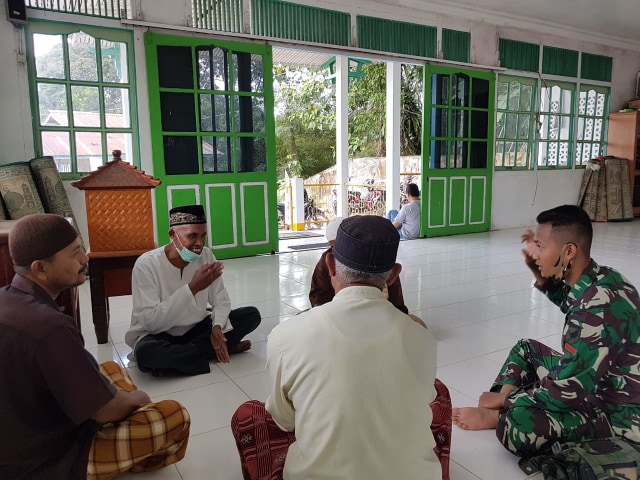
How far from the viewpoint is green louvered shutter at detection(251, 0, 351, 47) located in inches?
223

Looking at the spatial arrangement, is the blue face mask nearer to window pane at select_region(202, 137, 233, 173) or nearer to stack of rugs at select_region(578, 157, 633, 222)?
window pane at select_region(202, 137, 233, 173)

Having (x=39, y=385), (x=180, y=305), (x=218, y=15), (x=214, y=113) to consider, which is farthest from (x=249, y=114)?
(x=39, y=385)

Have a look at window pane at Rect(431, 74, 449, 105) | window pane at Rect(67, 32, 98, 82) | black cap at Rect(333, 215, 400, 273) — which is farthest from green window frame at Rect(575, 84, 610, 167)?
black cap at Rect(333, 215, 400, 273)

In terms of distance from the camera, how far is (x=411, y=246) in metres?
6.70

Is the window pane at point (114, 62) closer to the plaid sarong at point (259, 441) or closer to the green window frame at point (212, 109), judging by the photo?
the green window frame at point (212, 109)

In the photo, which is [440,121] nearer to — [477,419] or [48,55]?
[48,55]

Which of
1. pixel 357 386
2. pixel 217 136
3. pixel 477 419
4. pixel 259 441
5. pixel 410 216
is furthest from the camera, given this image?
pixel 410 216

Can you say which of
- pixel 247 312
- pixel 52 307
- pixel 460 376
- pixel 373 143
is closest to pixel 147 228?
pixel 247 312

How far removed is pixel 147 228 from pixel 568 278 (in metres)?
2.35

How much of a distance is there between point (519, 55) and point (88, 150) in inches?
250

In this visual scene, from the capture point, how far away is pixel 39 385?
1272 millimetres

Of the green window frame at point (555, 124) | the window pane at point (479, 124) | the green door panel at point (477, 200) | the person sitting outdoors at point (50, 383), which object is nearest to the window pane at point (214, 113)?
the window pane at point (479, 124)

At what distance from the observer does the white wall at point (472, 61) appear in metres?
4.62

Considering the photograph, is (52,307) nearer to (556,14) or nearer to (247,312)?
(247,312)
